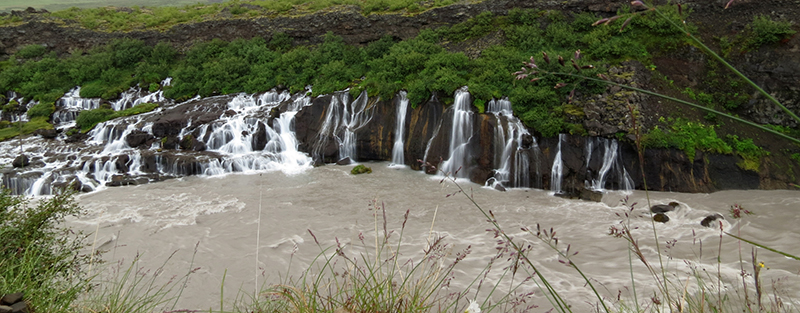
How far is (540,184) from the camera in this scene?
1267 cm

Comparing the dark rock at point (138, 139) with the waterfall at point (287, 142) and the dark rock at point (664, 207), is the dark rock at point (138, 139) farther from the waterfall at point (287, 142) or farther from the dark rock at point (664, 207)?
the dark rock at point (664, 207)

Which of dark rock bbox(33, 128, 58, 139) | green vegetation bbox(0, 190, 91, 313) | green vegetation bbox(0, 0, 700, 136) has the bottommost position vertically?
green vegetation bbox(0, 190, 91, 313)

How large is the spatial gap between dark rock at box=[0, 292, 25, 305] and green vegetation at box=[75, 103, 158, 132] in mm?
17941

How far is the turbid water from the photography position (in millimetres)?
7570

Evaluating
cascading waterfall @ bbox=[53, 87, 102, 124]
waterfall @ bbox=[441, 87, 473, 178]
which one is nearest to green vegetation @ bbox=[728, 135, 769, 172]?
waterfall @ bbox=[441, 87, 473, 178]

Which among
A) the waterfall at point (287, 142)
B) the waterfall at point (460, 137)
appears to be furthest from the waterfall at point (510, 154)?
the waterfall at point (287, 142)

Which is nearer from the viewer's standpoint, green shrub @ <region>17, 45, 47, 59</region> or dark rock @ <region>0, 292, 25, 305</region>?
dark rock @ <region>0, 292, 25, 305</region>

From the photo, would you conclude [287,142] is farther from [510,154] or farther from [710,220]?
[710,220]

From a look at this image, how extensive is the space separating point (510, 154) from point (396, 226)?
16.0 ft

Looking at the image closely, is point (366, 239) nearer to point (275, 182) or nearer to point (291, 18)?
point (275, 182)

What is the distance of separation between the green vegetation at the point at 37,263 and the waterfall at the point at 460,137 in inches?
400

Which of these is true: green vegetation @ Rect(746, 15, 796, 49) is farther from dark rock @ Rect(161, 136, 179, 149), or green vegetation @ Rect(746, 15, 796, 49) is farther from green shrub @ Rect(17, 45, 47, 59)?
green shrub @ Rect(17, 45, 47, 59)

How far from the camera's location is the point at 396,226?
10.0 m

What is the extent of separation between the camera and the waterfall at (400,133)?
1527 centimetres
